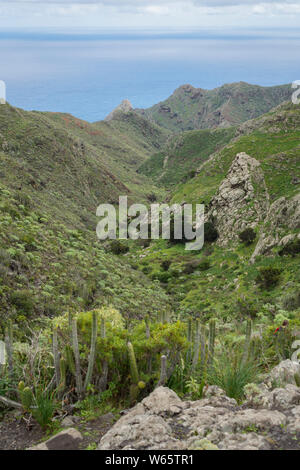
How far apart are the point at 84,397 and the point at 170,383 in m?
1.63

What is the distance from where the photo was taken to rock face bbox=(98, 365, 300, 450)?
4102mm

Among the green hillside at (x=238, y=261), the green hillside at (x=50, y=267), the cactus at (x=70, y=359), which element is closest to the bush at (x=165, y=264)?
the green hillside at (x=238, y=261)

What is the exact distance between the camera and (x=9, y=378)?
245 inches

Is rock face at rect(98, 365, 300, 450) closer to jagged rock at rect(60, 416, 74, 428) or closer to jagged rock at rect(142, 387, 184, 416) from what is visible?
jagged rock at rect(142, 387, 184, 416)

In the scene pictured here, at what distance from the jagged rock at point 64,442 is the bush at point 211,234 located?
31.0 meters

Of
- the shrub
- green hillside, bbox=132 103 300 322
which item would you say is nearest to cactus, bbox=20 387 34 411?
green hillside, bbox=132 103 300 322

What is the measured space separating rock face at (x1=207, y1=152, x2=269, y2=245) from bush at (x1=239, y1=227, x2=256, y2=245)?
3.55ft

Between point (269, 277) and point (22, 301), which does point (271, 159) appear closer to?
point (269, 277)

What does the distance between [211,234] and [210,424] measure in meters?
30.9

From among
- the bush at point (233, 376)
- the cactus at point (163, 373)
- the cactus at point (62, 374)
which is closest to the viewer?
the cactus at point (163, 373)

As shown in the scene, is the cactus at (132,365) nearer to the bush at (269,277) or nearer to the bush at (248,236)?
the bush at (269,277)

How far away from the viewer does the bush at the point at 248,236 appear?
2973 centimetres

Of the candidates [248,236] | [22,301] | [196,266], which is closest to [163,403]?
[22,301]
